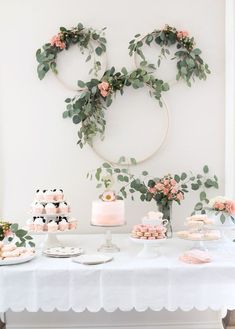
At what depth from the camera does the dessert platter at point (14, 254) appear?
6.81 feet

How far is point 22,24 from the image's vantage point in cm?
282

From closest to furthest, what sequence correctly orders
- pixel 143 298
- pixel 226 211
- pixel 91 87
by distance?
pixel 143 298 < pixel 226 211 < pixel 91 87

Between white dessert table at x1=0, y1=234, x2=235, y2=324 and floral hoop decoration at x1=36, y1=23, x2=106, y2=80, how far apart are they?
1.24 meters

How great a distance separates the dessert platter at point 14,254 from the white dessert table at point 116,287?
1.3 inches

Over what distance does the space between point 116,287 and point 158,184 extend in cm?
76

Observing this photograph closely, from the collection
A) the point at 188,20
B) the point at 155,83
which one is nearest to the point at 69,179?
the point at 155,83

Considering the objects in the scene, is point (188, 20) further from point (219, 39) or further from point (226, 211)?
point (226, 211)

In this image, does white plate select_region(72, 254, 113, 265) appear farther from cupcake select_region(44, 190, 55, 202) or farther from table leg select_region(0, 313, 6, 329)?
table leg select_region(0, 313, 6, 329)

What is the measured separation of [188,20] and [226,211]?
1158 mm

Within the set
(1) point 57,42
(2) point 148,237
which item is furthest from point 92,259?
(1) point 57,42

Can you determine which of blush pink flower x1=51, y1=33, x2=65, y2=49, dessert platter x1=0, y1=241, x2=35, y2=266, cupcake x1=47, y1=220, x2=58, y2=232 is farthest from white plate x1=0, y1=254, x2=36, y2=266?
blush pink flower x1=51, y1=33, x2=65, y2=49

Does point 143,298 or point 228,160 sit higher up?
point 228,160

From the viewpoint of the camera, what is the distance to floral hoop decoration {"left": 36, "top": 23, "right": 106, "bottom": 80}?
275 centimetres

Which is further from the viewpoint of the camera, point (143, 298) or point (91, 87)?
point (91, 87)
